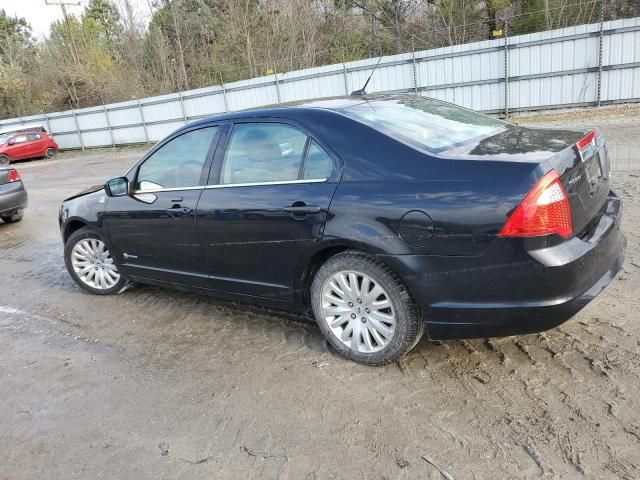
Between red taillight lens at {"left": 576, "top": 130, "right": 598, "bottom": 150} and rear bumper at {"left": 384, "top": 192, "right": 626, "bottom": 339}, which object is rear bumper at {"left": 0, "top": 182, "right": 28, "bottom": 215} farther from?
red taillight lens at {"left": 576, "top": 130, "right": 598, "bottom": 150}

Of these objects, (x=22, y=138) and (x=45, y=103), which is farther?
(x=45, y=103)

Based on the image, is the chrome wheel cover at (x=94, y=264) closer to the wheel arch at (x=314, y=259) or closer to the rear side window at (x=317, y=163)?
the wheel arch at (x=314, y=259)

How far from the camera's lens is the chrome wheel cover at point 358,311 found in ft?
10.3

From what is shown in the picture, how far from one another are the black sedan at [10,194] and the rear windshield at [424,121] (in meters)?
7.74

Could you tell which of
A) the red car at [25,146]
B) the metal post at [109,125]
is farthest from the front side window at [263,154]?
the metal post at [109,125]

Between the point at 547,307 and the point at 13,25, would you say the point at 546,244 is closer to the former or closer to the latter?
the point at 547,307

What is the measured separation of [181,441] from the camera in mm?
2799

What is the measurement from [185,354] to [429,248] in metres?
1.93

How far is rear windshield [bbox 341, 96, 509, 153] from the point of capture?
322 centimetres

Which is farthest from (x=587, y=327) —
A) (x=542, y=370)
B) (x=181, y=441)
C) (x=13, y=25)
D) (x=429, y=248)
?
(x=13, y=25)

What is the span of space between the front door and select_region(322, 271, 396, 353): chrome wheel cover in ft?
3.87

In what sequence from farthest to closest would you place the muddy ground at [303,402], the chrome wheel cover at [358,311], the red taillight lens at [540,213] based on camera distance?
the chrome wheel cover at [358,311]
the red taillight lens at [540,213]
the muddy ground at [303,402]

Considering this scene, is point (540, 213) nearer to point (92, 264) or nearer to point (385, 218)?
point (385, 218)

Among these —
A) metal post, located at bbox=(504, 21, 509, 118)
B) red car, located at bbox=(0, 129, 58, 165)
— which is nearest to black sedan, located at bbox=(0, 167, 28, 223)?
metal post, located at bbox=(504, 21, 509, 118)
